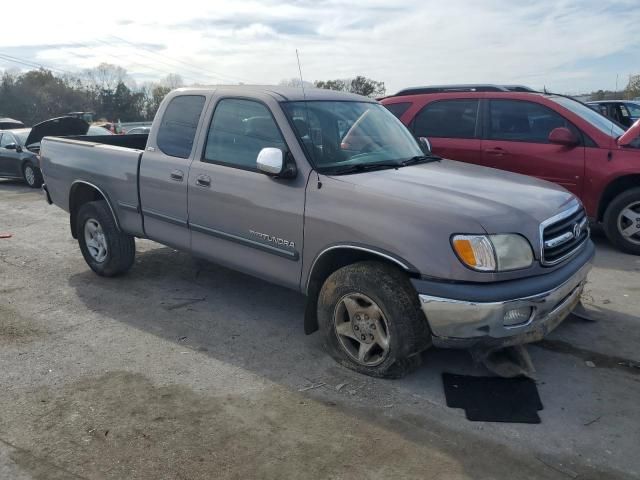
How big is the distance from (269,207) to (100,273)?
271 centimetres

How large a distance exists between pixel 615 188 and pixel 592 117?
969 millimetres

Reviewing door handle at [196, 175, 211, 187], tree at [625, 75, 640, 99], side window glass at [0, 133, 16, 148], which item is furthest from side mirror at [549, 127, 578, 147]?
tree at [625, 75, 640, 99]

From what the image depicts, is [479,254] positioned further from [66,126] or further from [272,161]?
[66,126]

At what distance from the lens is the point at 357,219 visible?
3.67 m

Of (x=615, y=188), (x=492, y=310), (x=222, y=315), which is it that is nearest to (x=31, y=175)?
(x=222, y=315)

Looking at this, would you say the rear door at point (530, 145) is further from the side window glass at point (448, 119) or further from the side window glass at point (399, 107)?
the side window glass at point (399, 107)

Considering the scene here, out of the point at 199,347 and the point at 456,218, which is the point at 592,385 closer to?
the point at 456,218

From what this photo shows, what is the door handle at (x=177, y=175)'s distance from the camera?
190 inches

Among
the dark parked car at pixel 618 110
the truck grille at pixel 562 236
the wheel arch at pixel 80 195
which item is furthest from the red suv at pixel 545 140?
the dark parked car at pixel 618 110

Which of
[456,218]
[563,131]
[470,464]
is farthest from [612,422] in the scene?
[563,131]

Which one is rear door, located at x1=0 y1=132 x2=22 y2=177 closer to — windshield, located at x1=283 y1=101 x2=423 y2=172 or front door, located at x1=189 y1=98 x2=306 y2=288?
front door, located at x1=189 y1=98 x2=306 y2=288

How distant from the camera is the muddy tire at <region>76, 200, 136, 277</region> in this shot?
573 centimetres

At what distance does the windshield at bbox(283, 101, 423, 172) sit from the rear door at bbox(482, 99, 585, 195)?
8.93 feet

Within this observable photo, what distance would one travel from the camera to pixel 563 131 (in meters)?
6.71
